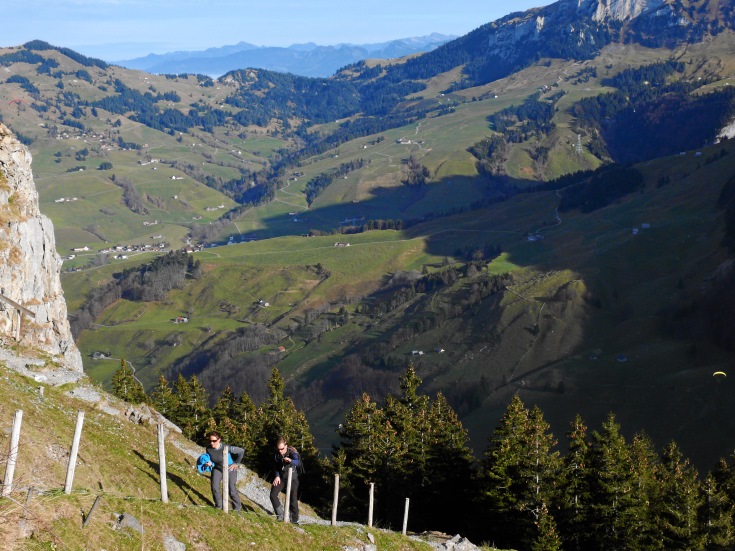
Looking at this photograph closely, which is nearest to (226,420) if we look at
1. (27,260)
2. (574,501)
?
(27,260)

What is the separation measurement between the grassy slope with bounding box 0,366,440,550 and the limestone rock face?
137 feet

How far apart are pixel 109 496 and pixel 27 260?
222 feet

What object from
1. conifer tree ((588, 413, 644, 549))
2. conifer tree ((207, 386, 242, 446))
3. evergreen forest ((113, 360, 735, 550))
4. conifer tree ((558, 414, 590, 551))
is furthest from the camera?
conifer tree ((207, 386, 242, 446))

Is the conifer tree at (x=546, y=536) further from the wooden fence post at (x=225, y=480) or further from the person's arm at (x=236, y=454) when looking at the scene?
the wooden fence post at (x=225, y=480)

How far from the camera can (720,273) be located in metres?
177

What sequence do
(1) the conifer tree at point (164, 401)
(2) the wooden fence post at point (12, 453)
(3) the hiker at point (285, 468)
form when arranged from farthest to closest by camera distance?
(1) the conifer tree at point (164, 401) → (3) the hiker at point (285, 468) → (2) the wooden fence post at point (12, 453)

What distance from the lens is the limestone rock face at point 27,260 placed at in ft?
270

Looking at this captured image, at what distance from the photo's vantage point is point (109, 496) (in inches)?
1000

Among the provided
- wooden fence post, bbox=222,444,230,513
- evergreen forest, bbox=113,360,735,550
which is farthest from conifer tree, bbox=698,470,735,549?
wooden fence post, bbox=222,444,230,513

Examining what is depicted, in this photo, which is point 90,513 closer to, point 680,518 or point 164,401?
point 680,518

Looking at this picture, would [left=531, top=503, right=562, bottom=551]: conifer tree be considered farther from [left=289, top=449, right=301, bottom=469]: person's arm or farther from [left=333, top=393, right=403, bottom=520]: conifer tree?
[left=289, top=449, right=301, bottom=469]: person's arm

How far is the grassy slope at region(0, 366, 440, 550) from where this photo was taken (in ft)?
74.8

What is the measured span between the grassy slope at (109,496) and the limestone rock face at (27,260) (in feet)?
137

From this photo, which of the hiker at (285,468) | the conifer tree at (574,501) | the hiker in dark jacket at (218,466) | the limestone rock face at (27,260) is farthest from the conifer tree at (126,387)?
the hiker in dark jacket at (218,466)
